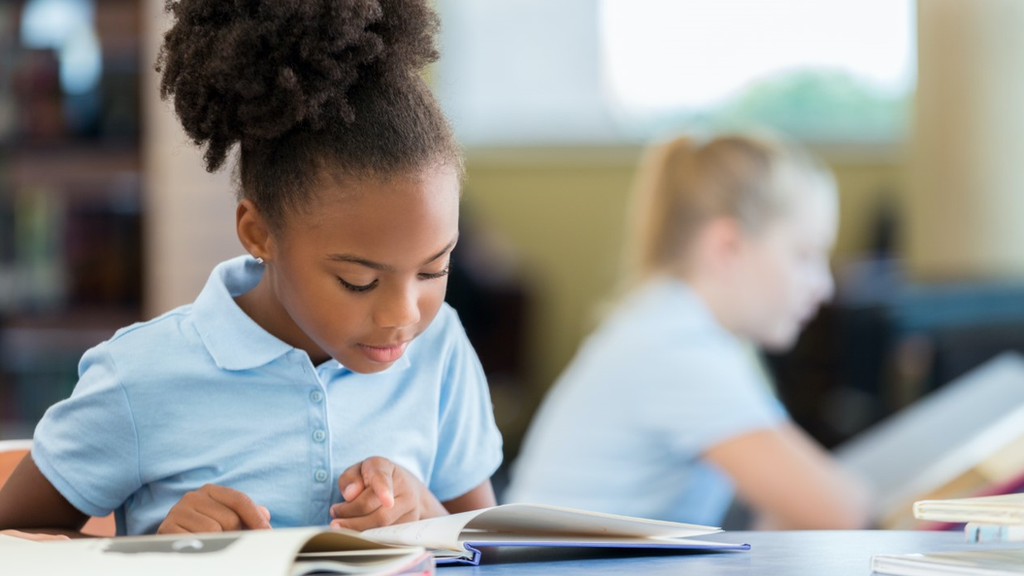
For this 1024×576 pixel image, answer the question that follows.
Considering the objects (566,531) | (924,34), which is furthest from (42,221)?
(566,531)

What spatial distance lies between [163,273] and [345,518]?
2606mm

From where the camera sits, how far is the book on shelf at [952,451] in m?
1.18

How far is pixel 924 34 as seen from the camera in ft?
12.1

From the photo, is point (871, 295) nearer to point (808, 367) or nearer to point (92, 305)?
point (808, 367)

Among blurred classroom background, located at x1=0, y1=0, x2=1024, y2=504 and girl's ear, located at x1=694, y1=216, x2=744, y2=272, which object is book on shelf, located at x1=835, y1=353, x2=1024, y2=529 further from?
blurred classroom background, located at x1=0, y1=0, x2=1024, y2=504

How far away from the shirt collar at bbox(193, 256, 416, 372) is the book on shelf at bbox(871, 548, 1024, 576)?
36 cm

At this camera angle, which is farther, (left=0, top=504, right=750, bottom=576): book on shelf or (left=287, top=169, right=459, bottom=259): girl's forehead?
(left=287, top=169, right=459, bottom=259): girl's forehead

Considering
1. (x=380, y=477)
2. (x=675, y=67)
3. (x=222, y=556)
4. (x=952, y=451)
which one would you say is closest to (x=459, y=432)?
(x=380, y=477)

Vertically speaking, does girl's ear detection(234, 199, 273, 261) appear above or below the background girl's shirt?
above

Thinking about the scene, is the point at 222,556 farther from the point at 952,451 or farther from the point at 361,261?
the point at 952,451

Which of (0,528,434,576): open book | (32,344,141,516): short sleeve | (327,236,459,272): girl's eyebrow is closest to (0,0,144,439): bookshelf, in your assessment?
(32,344,141,516): short sleeve

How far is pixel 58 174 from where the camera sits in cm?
330

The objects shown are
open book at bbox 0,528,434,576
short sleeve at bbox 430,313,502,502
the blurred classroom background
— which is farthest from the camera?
the blurred classroom background

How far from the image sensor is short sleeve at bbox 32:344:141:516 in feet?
2.58
